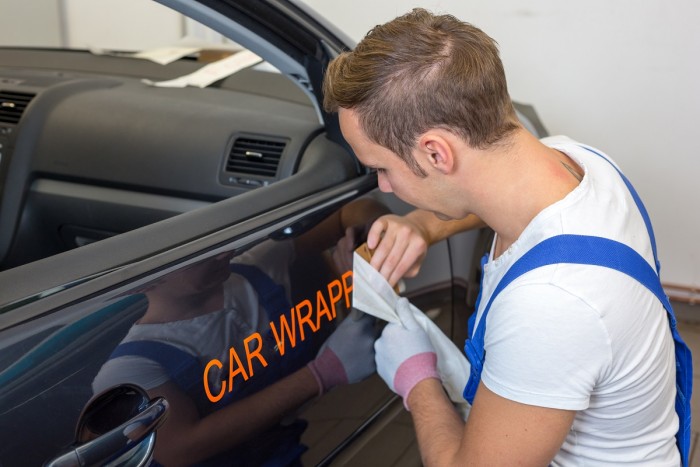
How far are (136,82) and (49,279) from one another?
128cm

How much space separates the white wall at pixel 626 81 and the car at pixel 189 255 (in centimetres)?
110

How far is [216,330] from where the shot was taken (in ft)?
3.84

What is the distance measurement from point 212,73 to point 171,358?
54.2 inches

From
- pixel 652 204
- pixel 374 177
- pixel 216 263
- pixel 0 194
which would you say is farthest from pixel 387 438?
pixel 652 204

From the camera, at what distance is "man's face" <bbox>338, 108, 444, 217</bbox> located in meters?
1.33

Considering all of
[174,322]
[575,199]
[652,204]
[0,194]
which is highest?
[575,199]

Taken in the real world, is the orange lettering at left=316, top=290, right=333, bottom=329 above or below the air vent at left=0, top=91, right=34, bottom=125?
below

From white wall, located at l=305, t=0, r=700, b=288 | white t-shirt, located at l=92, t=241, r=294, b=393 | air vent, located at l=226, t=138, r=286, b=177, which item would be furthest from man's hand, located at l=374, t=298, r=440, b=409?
white wall, located at l=305, t=0, r=700, b=288

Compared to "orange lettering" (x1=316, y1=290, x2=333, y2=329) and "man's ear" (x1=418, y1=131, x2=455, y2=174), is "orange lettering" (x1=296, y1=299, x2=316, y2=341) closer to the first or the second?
"orange lettering" (x1=316, y1=290, x2=333, y2=329)

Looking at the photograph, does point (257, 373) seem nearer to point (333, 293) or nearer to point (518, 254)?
point (333, 293)

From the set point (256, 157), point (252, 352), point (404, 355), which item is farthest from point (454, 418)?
point (256, 157)

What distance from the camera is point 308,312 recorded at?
1392 mm

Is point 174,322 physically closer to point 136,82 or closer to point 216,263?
point 216,263

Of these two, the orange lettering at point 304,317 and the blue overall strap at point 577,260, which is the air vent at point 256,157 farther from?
the blue overall strap at point 577,260
